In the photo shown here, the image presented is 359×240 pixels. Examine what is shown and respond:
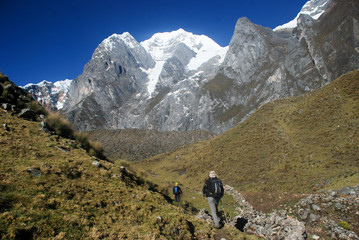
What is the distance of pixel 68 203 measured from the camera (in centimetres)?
712

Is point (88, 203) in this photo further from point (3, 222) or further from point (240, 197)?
point (240, 197)

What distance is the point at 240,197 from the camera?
25.7 meters

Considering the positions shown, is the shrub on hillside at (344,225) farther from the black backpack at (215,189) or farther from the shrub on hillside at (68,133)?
the shrub on hillside at (68,133)

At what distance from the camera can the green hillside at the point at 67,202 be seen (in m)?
5.73

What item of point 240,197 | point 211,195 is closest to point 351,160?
point 240,197

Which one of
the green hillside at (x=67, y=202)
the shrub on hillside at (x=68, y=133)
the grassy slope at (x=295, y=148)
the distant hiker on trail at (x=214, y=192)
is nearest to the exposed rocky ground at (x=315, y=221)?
the green hillside at (x=67, y=202)

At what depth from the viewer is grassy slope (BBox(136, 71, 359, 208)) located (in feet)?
92.9

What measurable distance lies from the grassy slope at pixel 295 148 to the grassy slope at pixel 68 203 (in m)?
11.6

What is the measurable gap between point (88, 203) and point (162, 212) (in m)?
3.40

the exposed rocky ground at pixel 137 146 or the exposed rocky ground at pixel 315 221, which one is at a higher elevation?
the exposed rocky ground at pixel 137 146

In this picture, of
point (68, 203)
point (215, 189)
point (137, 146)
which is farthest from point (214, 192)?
point (137, 146)

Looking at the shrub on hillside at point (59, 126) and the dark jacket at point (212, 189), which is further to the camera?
the shrub on hillside at point (59, 126)

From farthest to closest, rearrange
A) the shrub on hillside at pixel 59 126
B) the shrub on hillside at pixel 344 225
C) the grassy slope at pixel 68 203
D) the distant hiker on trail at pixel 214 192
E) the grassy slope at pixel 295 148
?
the grassy slope at pixel 295 148
the shrub on hillside at pixel 59 126
the shrub on hillside at pixel 344 225
the distant hiker on trail at pixel 214 192
the grassy slope at pixel 68 203

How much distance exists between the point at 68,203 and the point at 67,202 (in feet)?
0.24
